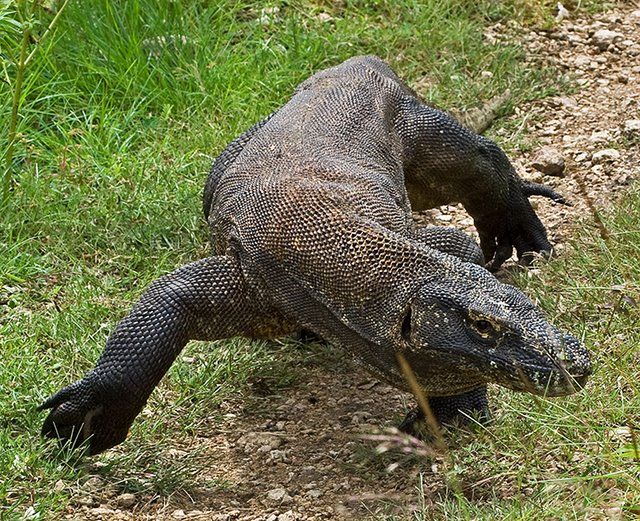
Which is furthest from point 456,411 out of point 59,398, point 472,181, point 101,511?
point 472,181

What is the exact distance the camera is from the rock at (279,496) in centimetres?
445

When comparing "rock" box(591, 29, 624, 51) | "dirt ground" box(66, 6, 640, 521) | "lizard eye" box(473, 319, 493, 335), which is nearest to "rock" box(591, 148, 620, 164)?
"dirt ground" box(66, 6, 640, 521)

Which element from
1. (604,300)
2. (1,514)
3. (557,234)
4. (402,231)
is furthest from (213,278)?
(557,234)

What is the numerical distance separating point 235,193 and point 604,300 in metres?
1.59

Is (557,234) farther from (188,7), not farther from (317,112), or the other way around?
(188,7)

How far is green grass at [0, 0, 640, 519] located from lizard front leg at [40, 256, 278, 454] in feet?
0.43

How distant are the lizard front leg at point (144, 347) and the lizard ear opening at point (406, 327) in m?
0.79

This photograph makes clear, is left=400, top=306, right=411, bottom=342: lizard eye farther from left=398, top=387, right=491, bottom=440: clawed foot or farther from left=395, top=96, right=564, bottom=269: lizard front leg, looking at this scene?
left=395, top=96, right=564, bottom=269: lizard front leg

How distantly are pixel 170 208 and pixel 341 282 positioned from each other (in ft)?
7.64

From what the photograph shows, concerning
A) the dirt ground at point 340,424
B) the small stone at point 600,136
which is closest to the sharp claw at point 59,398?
the dirt ground at point 340,424

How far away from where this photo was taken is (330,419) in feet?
16.6

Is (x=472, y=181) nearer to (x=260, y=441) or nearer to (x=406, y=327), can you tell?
(x=260, y=441)

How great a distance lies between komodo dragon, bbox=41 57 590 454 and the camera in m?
3.89

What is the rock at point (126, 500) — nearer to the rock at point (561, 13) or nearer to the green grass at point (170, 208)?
the green grass at point (170, 208)
